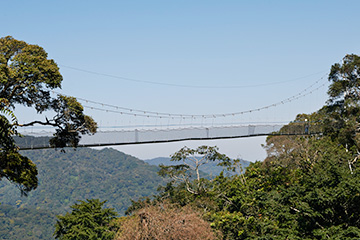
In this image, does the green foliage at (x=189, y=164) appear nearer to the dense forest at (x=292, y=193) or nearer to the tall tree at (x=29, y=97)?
the dense forest at (x=292, y=193)

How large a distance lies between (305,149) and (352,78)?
5.39 meters

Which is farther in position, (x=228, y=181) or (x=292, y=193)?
(x=228, y=181)

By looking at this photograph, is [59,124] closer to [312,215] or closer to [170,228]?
[170,228]

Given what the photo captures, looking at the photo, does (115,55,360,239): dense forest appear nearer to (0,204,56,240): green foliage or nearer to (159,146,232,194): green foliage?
(159,146,232,194): green foliage

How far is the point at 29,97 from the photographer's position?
49.5ft

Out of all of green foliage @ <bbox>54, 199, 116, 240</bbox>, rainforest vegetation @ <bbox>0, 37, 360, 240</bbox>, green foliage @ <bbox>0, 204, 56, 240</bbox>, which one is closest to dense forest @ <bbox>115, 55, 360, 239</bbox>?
rainforest vegetation @ <bbox>0, 37, 360, 240</bbox>

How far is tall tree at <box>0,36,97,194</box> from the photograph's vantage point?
1412cm

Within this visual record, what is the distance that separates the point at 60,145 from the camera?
16078 mm

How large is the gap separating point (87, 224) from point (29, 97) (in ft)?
50.2

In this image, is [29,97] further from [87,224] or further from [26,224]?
[26,224]

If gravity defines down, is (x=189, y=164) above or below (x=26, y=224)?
above

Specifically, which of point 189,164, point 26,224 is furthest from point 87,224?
point 26,224

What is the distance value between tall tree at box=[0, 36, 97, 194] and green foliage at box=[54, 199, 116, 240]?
12.9 m

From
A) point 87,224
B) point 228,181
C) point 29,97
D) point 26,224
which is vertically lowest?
point 26,224
